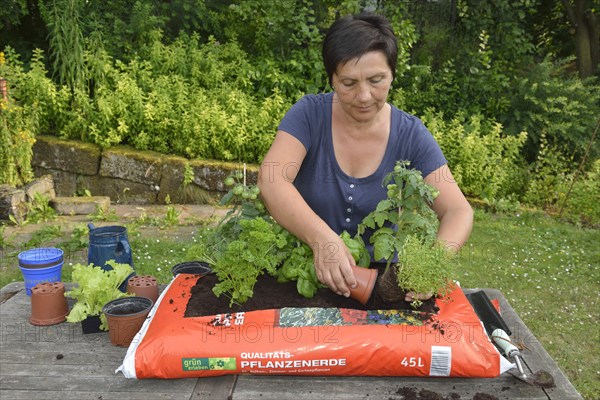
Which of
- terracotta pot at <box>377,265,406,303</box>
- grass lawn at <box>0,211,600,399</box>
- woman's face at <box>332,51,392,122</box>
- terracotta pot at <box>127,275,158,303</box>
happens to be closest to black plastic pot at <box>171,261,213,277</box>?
terracotta pot at <box>127,275,158,303</box>

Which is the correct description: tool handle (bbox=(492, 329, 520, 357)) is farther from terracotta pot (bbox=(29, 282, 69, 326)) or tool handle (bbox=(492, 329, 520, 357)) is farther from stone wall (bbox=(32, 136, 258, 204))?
stone wall (bbox=(32, 136, 258, 204))

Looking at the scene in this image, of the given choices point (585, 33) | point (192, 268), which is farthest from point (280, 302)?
point (585, 33)

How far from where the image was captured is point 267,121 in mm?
6383

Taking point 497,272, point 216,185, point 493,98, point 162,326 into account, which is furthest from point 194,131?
point 162,326

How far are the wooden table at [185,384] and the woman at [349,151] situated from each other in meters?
0.47

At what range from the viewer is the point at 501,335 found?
74.6 inches

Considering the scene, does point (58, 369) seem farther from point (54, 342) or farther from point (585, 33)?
point (585, 33)

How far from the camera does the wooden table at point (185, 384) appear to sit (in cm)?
162

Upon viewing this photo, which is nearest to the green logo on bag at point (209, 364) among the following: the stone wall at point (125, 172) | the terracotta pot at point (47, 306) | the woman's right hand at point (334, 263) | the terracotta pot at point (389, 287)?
the woman's right hand at point (334, 263)

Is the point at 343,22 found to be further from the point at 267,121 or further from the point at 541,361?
the point at 267,121

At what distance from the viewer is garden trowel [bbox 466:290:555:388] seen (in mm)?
1703

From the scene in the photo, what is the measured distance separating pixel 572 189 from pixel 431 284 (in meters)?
5.42

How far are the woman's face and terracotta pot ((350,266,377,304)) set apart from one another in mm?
677

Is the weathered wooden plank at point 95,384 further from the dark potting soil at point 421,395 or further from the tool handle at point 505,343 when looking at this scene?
the tool handle at point 505,343
